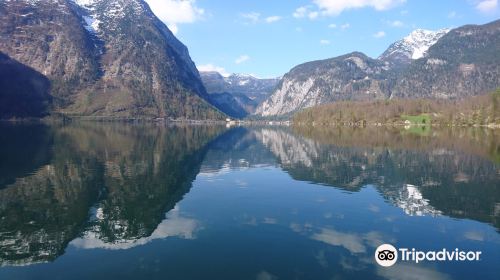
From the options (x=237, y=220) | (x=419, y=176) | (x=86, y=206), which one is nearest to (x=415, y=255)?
(x=237, y=220)

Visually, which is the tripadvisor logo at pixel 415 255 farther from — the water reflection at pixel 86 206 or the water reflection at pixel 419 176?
the water reflection at pixel 86 206

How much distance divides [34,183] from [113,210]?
19.1 metres

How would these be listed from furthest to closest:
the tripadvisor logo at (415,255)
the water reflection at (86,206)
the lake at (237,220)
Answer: the water reflection at (86,206) < the tripadvisor logo at (415,255) < the lake at (237,220)

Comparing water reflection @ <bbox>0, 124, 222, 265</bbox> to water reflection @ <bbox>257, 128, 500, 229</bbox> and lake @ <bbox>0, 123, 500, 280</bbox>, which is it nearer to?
lake @ <bbox>0, 123, 500, 280</bbox>

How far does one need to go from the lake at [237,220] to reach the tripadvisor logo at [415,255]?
71 centimetres

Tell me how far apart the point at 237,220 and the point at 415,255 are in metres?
15.8

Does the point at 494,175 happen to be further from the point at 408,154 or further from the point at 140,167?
the point at 140,167

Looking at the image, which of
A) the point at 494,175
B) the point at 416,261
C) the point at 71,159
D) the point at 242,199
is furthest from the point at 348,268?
the point at 71,159

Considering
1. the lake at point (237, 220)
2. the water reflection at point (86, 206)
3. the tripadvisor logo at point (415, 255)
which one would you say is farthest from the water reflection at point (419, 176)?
the water reflection at point (86, 206)

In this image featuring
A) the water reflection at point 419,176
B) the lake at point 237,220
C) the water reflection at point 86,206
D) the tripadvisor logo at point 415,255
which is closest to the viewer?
the lake at point 237,220

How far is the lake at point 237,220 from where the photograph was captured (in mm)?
25234

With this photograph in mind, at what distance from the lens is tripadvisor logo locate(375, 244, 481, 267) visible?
87.1ft

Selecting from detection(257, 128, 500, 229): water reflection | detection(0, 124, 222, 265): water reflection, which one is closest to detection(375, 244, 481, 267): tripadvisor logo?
detection(257, 128, 500, 229): water reflection

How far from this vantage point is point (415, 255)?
2753 centimetres
